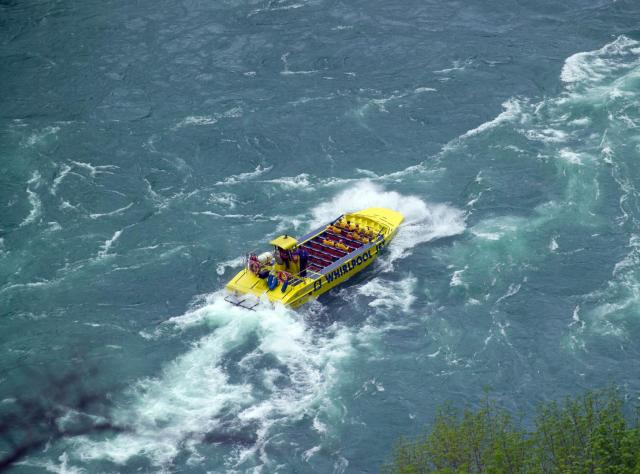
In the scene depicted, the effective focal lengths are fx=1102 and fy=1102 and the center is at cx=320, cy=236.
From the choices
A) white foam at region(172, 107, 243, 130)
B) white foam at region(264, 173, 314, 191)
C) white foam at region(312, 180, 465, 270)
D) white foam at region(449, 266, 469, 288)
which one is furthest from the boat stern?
white foam at region(172, 107, 243, 130)

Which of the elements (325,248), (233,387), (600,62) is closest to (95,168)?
A: (325,248)

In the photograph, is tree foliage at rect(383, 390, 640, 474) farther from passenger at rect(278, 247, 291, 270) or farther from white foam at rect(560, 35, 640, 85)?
white foam at rect(560, 35, 640, 85)

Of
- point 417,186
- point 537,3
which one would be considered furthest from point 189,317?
point 537,3

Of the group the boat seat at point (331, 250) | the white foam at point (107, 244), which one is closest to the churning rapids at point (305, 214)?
the white foam at point (107, 244)

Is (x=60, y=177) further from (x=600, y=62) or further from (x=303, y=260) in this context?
(x=600, y=62)

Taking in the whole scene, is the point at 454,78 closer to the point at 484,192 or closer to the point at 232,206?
the point at 484,192
